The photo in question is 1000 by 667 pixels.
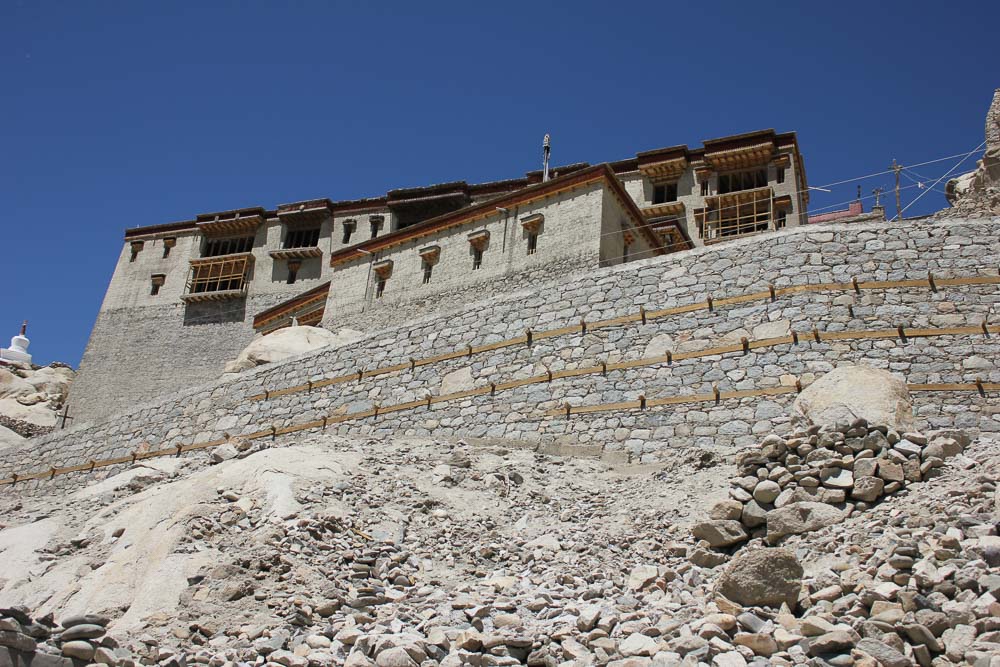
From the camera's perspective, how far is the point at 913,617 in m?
6.49

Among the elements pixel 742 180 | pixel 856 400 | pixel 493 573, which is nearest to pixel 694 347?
pixel 856 400

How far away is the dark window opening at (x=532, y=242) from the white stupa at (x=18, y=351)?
106 ft

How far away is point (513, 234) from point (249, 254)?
77.5ft

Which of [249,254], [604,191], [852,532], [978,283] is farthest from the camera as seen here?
[249,254]

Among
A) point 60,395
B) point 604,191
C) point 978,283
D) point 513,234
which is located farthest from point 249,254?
point 978,283

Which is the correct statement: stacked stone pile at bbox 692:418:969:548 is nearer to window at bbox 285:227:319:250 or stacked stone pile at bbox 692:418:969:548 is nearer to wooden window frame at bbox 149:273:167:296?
window at bbox 285:227:319:250

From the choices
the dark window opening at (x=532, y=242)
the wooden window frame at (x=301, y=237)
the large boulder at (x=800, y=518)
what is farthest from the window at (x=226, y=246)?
the large boulder at (x=800, y=518)

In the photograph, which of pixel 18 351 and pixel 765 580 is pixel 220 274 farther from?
pixel 765 580

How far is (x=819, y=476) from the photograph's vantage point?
920 cm

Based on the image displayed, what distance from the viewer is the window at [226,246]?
4656 cm

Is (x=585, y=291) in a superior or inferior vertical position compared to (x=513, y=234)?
inferior

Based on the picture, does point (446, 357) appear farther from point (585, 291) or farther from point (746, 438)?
point (746, 438)

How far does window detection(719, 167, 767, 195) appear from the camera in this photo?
36875mm

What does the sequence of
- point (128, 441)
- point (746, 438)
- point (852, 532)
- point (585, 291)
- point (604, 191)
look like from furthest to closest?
point (604, 191), point (128, 441), point (585, 291), point (746, 438), point (852, 532)
